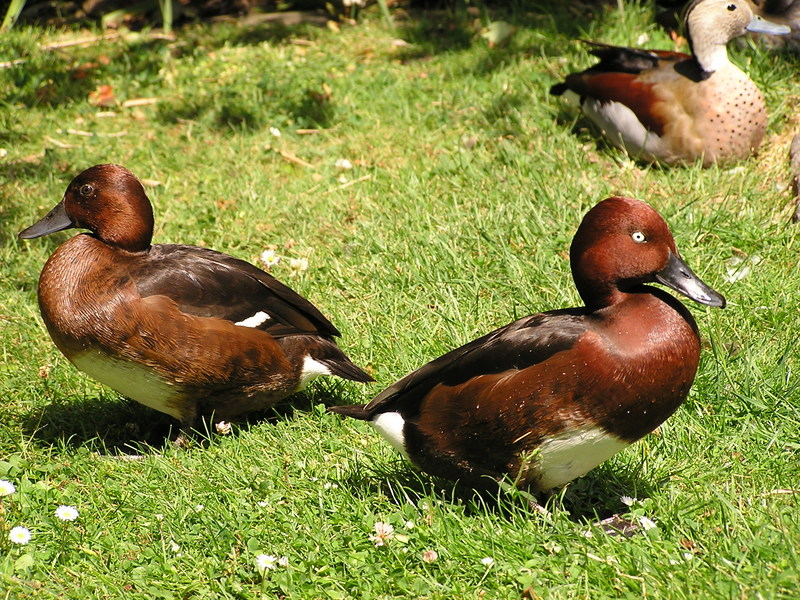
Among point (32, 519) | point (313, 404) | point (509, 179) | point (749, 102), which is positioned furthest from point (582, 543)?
point (749, 102)

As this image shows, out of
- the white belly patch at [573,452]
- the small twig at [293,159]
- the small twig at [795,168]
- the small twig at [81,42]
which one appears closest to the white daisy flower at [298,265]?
the small twig at [293,159]

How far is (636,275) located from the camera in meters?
2.93

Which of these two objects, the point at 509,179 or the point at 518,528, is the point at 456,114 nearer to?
the point at 509,179

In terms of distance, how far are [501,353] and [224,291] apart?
1439 mm

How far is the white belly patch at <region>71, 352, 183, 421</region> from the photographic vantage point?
379cm

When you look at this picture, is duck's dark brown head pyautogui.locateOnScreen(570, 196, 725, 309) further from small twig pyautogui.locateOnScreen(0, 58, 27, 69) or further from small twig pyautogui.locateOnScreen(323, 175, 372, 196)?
small twig pyautogui.locateOnScreen(0, 58, 27, 69)

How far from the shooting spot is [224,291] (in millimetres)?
3975

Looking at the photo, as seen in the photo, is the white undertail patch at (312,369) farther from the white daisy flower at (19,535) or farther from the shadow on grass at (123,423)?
the white daisy flower at (19,535)

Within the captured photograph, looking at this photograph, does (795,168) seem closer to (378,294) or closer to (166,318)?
(378,294)

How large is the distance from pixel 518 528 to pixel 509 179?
2937 millimetres

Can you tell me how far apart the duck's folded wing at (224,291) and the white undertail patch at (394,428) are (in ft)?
2.88

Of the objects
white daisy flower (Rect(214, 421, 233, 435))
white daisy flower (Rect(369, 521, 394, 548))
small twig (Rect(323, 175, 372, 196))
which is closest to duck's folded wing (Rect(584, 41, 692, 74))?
small twig (Rect(323, 175, 372, 196))

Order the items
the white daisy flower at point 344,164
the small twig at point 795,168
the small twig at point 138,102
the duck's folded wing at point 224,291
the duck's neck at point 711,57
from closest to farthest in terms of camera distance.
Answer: the duck's folded wing at point 224,291 < the small twig at point 795,168 < the duck's neck at point 711,57 < the white daisy flower at point 344,164 < the small twig at point 138,102

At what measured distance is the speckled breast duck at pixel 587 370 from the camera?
283 cm
